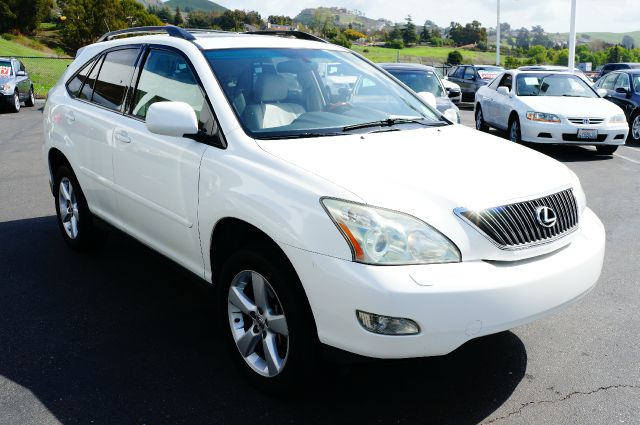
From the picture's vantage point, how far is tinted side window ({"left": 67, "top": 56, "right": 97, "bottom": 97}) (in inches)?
211

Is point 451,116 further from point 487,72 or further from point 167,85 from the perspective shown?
point 487,72

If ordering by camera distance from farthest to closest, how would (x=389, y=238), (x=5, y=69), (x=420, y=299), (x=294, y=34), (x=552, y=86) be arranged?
(x=5, y=69), (x=552, y=86), (x=294, y=34), (x=389, y=238), (x=420, y=299)

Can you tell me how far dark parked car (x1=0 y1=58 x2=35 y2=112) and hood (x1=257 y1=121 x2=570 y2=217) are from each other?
57.6 ft

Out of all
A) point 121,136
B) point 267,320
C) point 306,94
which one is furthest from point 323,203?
point 121,136

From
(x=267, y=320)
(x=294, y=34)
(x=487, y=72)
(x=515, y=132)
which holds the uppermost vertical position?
(x=294, y=34)

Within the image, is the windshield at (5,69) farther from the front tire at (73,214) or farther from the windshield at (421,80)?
the front tire at (73,214)

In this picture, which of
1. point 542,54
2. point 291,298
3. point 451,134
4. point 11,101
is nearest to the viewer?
point 291,298

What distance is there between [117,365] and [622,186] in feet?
24.1

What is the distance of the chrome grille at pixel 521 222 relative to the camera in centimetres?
292

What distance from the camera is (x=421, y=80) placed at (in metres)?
13.2

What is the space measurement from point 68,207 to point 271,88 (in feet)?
8.57

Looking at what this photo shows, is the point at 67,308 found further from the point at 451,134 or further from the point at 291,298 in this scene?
the point at 451,134

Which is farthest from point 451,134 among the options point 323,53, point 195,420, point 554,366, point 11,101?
point 11,101

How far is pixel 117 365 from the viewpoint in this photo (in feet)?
12.0
